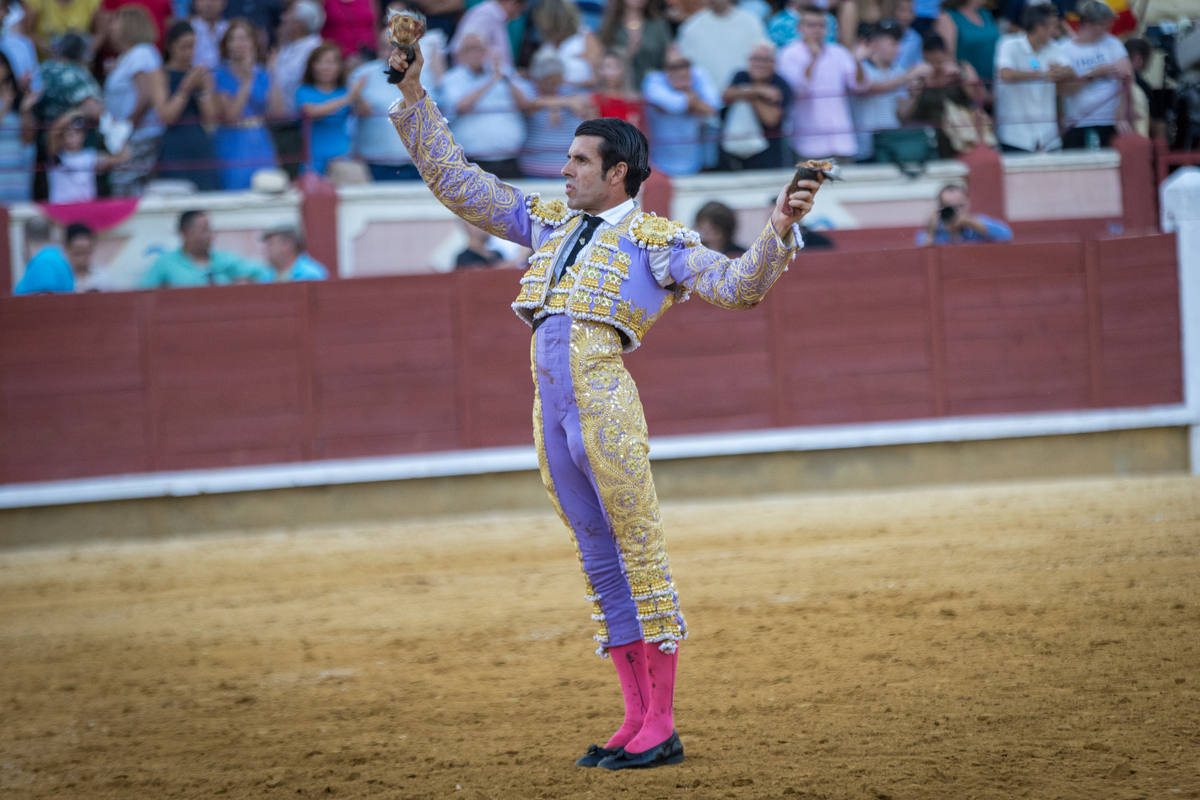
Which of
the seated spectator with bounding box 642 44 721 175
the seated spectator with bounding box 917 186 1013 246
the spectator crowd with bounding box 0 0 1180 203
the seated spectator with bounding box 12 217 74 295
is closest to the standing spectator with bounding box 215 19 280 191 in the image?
the spectator crowd with bounding box 0 0 1180 203

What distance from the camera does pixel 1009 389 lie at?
8.46m

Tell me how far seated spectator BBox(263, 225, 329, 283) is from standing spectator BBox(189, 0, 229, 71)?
135 centimetres

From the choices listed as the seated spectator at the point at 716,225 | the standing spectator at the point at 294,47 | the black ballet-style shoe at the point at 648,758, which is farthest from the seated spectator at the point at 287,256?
the black ballet-style shoe at the point at 648,758

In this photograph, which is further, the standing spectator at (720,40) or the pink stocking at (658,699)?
the standing spectator at (720,40)

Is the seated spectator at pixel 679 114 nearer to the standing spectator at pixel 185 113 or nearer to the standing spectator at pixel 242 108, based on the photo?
the standing spectator at pixel 242 108

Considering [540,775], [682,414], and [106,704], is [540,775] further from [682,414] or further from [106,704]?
[682,414]

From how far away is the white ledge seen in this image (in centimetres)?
800

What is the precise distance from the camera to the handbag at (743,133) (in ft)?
27.5

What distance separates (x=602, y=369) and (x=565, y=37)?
20.3ft

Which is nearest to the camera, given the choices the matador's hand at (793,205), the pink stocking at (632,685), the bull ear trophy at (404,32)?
the matador's hand at (793,205)

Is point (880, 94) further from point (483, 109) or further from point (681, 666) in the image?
point (681, 666)

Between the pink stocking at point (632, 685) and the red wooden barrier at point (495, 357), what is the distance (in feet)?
17.1

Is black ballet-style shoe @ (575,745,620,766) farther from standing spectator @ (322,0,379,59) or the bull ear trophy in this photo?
standing spectator @ (322,0,379,59)

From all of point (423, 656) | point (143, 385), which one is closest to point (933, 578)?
point (423, 656)
